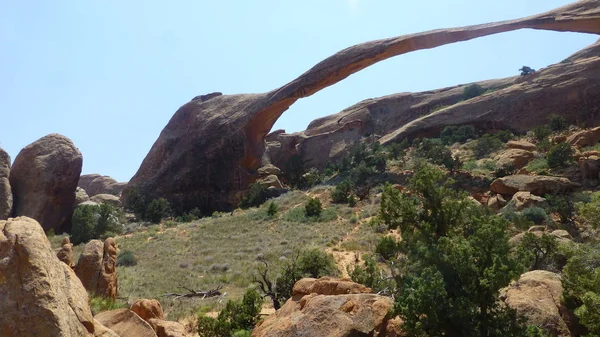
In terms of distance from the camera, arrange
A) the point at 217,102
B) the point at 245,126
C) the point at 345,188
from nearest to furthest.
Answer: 1. the point at 345,188
2. the point at 245,126
3. the point at 217,102

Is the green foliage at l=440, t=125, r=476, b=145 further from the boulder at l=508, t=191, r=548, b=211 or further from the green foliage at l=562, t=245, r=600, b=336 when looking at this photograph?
the green foliage at l=562, t=245, r=600, b=336

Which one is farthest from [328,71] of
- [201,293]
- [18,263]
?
[18,263]

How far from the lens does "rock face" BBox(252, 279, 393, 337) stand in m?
5.98

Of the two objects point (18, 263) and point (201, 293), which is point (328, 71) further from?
point (18, 263)

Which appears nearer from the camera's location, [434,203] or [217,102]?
[434,203]

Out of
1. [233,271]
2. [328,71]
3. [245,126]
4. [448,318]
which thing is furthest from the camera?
[245,126]

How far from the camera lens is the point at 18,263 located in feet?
12.6

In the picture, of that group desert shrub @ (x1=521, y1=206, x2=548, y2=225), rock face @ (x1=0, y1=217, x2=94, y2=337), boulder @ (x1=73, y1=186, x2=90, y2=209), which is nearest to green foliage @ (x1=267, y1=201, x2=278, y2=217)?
boulder @ (x1=73, y1=186, x2=90, y2=209)

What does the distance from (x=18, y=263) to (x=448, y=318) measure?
472 centimetres

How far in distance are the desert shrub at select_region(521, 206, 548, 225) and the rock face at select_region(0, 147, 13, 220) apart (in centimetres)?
2214

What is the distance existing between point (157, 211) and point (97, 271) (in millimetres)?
19508

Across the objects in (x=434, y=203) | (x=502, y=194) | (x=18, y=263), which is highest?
(x=18, y=263)

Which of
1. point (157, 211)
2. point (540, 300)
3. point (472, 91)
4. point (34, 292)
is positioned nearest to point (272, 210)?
point (157, 211)

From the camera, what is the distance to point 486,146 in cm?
2744
